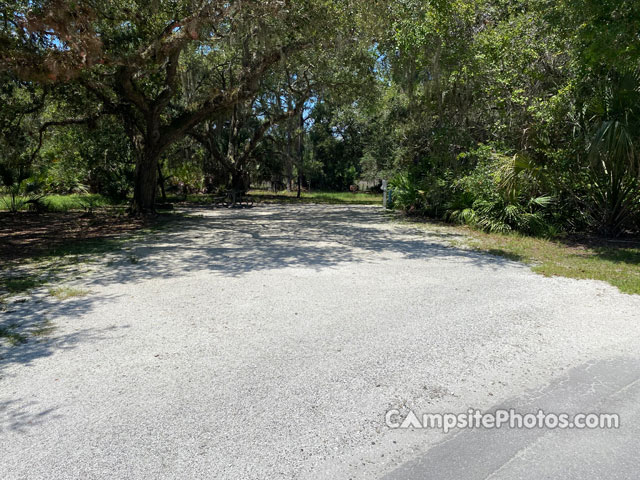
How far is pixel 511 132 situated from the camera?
36.0 feet

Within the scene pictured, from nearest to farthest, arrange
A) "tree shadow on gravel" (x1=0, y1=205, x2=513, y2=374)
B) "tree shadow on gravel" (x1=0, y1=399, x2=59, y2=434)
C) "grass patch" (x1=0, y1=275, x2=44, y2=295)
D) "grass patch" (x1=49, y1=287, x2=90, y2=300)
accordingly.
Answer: "tree shadow on gravel" (x1=0, y1=399, x2=59, y2=434)
"tree shadow on gravel" (x1=0, y1=205, x2=513, y2=374)
"grass patch" (x1=49, y1=287, x2=90, y2=300)
"grass patch" (x1=0, y1=275, x2=44, y2=295)

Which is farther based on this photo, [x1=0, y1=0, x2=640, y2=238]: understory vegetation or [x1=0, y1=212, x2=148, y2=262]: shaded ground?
[x1=0, y1=212, x2=148, y2=262]: shaded ground

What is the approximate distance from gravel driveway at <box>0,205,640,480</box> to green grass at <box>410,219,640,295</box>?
478 millimetres

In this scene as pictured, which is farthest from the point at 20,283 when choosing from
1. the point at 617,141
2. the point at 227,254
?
the point at 617,141

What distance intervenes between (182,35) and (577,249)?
968cm

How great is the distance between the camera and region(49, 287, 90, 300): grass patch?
17.3ft

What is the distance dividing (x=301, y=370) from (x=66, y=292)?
3643 millimetres

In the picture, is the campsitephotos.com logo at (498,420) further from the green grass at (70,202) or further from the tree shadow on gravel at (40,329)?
the green grass at (70,202)

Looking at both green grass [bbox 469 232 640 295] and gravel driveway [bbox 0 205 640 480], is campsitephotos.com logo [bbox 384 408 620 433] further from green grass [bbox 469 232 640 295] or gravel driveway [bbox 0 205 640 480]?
green grass [bbox 469 232 640 295]

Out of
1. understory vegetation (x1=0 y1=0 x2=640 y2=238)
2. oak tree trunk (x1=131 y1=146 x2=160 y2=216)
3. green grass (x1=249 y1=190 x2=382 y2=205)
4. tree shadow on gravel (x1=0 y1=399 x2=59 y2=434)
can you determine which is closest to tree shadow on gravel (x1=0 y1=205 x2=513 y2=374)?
tree shadow on gravel (x1=0 y1=399 x2=59 y2=434)

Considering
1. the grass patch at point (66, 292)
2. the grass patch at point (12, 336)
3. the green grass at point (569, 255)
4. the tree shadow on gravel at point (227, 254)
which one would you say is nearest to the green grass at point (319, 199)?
the tree shadow on gravel at point (227, 254)

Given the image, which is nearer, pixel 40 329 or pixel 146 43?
pixel 40 329

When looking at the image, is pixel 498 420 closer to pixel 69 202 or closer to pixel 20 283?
pixel 20 283

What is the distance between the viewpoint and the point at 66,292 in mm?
5418
